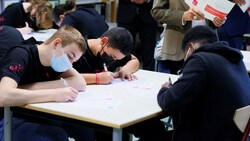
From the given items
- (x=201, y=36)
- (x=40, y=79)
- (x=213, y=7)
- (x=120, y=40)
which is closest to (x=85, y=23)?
(x=120, y=40)

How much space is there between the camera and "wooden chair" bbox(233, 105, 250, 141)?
173cm

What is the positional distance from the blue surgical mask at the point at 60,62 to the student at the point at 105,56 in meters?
0.30

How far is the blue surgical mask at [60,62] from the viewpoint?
2129 millimetres

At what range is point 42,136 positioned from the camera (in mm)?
2012

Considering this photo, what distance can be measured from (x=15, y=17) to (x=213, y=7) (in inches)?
87.7

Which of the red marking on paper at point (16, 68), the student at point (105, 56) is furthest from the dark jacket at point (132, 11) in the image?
the red marking on paper at point (16, 68)

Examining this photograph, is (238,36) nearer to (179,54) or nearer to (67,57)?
(179,54)

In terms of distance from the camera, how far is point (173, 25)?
3.21 metres

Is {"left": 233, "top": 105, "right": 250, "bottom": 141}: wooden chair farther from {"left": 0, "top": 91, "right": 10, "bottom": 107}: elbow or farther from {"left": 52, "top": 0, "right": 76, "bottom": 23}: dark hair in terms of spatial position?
{"left": 52, "top": 0, "right": 76, "bottom": 23}: dark hair

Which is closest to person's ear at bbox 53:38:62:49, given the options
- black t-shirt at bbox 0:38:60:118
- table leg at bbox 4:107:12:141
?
black t-shirt at bbox 0:38:60:118

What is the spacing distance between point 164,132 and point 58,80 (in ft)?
2.15

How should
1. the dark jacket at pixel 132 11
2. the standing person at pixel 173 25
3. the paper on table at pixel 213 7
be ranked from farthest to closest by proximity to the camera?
the dark jacket at pixel 132 11
the standing person at pixel 173 25
the paper on table at pixel 213 7

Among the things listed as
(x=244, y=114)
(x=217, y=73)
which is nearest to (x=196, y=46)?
(x=217, y=73)

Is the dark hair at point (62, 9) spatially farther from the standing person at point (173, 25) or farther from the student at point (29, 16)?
the standing person at point (173, 25)
